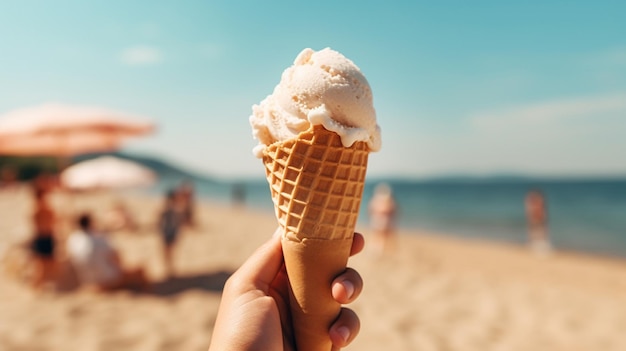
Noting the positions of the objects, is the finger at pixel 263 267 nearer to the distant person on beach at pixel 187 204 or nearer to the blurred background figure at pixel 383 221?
the blurred background figure at pixel 383 221

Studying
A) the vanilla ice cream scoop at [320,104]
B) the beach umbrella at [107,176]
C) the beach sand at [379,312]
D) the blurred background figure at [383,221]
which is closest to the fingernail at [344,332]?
the vanilla ice cream scoop at [320,104]

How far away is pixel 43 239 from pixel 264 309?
6739mm

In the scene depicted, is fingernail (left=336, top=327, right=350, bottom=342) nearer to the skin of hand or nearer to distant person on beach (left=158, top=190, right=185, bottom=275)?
the skin of hand

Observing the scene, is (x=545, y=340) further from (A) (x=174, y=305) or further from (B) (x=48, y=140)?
(B) (x=48, y=140)

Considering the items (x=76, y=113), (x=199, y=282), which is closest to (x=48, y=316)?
→ (x=199, y=282)

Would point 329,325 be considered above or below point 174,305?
above

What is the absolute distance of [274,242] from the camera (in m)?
1.93

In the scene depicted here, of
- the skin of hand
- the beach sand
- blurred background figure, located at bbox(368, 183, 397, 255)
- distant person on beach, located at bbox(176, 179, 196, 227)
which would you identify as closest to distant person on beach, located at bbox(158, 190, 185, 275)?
the beach sand

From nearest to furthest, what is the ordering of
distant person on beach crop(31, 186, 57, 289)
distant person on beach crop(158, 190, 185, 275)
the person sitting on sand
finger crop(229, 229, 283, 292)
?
finger crop(229, 229, 283, 292) < the person sitting on sand < distant person on beach crop(31, 186, 57, 289) < distant person on beach crop(158, 190, 185, 275)

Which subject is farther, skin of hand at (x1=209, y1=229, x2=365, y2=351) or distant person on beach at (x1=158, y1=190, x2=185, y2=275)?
distant person on beach at (x1=158, y1=190, x2=185, y2=275)

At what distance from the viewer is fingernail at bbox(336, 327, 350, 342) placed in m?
1.74

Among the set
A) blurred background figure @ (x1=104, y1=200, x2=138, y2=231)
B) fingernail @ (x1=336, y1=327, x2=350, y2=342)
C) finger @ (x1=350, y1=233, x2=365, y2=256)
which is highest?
finger @ (x1=350, y1=233, x2=365, y2=256)

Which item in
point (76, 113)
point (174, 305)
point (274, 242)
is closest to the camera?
point (274, 242)

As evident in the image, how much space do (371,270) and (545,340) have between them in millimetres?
3732
